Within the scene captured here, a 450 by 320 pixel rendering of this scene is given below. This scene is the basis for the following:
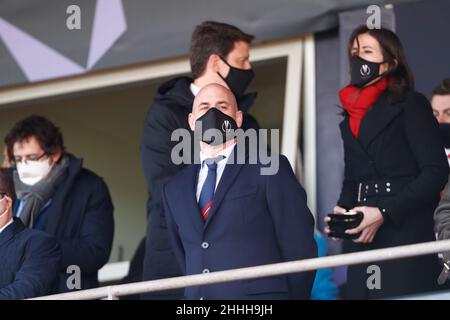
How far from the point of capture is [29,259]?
3.95 meters

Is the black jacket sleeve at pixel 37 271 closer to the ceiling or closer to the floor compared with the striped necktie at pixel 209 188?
closer to the floor

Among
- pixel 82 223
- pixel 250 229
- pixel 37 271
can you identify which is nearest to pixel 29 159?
pixel 82 223

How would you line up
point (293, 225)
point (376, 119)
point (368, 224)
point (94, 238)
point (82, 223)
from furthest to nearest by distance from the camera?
1. point (82, 223)
2. point (94, 238)
3. point (376, 119)
4. point (368, 224)
5. point (293, 225)

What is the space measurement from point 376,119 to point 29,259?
1491mm

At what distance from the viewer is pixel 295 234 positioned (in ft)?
11.4

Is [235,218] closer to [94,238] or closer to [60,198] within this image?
[94,238]

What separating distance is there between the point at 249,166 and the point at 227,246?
1.00 feet

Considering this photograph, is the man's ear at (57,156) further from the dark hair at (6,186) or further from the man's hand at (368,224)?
the man's hand at (368,224)

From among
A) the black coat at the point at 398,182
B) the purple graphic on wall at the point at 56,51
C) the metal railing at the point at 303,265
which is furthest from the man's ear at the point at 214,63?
the purple graphic on wall at the point at 56,51

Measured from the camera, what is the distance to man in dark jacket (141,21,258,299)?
4.19m

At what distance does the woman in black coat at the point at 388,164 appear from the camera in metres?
3.86

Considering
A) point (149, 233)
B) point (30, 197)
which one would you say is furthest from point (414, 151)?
point (30, 197)

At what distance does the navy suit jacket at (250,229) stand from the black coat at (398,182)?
0.50 meters
